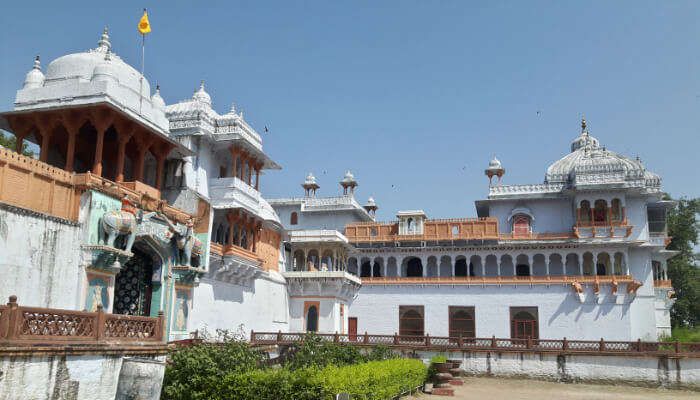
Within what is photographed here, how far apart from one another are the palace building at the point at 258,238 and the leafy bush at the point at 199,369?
8.26 feet

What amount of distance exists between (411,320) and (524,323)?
772cm

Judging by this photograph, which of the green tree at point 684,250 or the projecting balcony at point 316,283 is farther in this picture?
the green tree at point 684,250

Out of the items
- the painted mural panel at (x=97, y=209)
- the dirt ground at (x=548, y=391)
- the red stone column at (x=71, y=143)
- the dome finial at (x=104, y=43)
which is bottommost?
the dirt ground at (x=548, y=391)

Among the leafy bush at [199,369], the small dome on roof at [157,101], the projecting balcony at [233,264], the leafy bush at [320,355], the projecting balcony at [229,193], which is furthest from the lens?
the projecting balcony at [229,193]

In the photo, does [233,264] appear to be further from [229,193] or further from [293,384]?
[293,384]

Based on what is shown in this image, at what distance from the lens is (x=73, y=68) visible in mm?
19422

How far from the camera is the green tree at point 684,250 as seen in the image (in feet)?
162

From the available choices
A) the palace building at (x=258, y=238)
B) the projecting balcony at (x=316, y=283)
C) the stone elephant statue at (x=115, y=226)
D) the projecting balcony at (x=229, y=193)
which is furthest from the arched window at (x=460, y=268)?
the stone elephant statue at (x=115, y=226)

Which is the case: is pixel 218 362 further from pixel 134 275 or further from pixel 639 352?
pixel 639 352

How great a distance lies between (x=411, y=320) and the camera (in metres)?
40.5

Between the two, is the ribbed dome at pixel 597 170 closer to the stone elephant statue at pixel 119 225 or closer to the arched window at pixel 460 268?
the arched window at pixel 460 268

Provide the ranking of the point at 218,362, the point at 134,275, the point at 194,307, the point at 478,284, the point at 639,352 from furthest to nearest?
the point at 478,284 → the point at 639,352 → the point at 194,307 → the point at 134,275 → the point at 218,362

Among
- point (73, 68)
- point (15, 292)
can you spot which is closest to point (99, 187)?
point (15, 292)

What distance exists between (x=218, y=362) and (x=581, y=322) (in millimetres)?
30338
